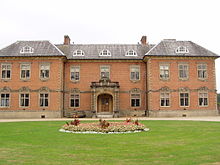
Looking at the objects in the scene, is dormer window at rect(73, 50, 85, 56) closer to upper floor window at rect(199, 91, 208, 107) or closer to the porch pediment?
the porch pediment

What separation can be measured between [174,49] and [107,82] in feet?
34.1

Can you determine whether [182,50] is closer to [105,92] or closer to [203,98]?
[203,98]

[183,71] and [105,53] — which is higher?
[105,53]

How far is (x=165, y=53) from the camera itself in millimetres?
36469

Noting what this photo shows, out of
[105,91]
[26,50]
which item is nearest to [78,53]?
[26,50]

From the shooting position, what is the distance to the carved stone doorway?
37844mm

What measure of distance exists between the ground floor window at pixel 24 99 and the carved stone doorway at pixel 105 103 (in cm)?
954

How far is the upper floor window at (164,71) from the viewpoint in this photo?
3641cm

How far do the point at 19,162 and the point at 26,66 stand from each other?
29580 mm

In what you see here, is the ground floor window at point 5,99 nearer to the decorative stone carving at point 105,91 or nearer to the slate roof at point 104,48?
the slate roof at point 104,48

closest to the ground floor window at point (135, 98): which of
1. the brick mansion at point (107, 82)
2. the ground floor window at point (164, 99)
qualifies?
the brick mansion at point (107, 82)

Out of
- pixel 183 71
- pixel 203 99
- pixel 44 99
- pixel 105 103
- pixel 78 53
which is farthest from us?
pixel 78 53

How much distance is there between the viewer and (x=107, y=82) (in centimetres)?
3628

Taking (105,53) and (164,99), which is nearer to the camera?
(164,99)
